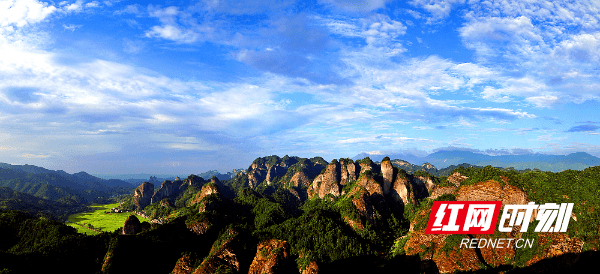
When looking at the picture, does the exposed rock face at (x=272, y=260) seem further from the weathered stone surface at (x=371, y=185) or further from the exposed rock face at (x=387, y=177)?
the exposed rock face at (x=387, y=177)

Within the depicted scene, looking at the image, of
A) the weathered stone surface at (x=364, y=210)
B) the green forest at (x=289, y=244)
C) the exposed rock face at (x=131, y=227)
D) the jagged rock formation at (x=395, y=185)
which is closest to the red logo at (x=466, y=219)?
the green forest at (x=289, y=244)

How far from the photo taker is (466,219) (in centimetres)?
7000

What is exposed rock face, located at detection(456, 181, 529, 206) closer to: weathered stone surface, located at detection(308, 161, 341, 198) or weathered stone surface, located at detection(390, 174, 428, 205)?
weathered stone surface, located at detection(390, 174, 428, 205)

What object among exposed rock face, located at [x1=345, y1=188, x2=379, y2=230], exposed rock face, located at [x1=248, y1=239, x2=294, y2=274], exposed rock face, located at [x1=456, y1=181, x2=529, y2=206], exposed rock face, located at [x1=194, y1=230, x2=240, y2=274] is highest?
exposed rock face, located at [x1=456, y1=181, x2=529, y2=206]

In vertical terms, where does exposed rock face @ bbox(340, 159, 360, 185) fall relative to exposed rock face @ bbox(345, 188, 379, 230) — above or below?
above

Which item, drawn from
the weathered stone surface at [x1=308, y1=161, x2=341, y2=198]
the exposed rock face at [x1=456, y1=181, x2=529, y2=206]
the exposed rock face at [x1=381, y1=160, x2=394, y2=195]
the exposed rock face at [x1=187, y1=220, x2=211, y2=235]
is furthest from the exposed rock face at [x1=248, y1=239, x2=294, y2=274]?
the weathered stone surface at [x1=308, y1=161, x2=341, y2=198]

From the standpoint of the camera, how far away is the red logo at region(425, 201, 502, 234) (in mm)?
68375

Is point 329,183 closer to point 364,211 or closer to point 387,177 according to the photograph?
point 387,177

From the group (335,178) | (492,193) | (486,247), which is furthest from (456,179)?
(335,178)

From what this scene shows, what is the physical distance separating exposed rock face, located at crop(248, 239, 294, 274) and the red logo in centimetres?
5008

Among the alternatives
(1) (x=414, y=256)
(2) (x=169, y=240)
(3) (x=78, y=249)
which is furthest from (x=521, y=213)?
(3) (x=78, y=249)

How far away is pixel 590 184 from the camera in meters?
64.7

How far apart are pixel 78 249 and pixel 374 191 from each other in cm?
12469

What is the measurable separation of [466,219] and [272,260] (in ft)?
194
